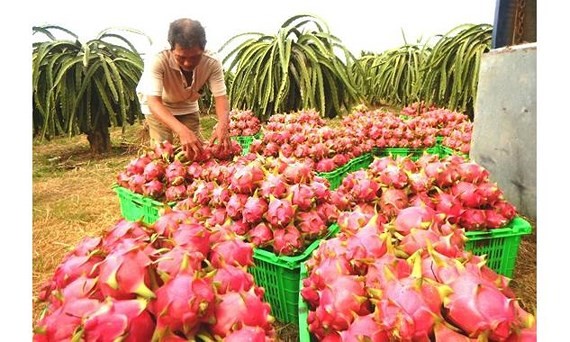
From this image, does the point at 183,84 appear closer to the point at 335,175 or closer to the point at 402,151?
the point at 335,175

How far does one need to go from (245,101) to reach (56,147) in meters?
2.75

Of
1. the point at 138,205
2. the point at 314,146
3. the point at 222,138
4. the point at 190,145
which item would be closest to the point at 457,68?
the point at 314,146

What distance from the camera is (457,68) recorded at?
18.1ft

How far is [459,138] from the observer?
11.9 ft

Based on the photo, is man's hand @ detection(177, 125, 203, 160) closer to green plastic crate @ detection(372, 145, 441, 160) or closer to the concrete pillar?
the concrete pillar

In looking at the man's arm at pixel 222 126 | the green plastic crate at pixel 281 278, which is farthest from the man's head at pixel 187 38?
the green plastic crate at pixel 281 278

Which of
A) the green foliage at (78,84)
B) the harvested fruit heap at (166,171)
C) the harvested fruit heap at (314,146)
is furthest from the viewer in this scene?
the green foliage at (78,84)

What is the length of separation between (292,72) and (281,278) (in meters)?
4.81

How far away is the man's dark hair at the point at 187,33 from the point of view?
2424 mm

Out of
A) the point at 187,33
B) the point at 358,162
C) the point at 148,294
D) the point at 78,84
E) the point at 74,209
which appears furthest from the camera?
the point at 78,84

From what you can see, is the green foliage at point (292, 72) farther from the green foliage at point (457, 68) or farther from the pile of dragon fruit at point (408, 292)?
the pile of dragon fruit at point (408, 292)

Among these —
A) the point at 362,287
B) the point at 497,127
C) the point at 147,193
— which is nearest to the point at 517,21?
the point at 497,127

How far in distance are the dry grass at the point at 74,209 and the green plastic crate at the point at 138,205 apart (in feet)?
0.81
